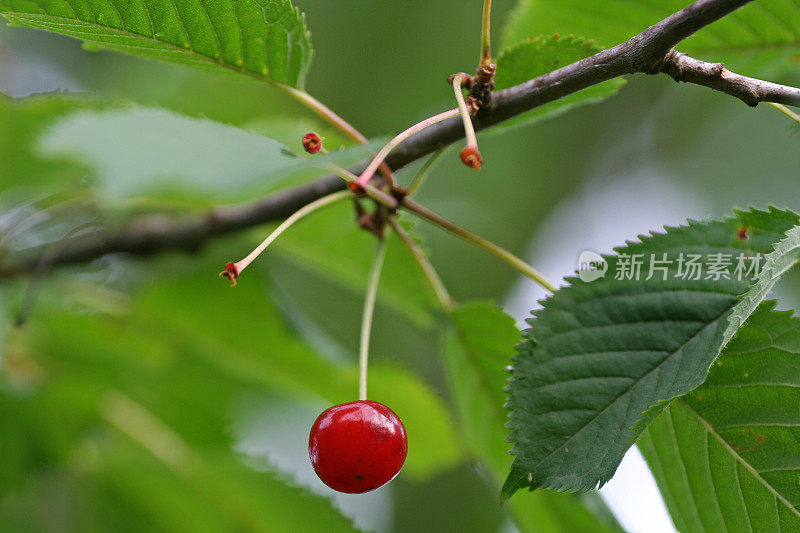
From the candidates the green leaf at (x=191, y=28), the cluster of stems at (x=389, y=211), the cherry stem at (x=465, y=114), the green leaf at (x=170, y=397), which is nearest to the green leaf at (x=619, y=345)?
the cluster of stems at (x=389, y=211)

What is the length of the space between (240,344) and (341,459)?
1231mm

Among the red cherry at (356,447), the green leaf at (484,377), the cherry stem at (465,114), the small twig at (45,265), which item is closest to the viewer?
the cherry stem at (465,114)

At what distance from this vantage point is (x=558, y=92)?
3.75 feet

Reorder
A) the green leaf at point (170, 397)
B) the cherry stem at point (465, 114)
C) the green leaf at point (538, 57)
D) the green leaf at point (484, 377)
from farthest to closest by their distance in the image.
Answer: the green leaf at point (170, 397)
the green leaf at point (484, 377)
the green leaf at point (538, 57)
the cherry stem at point (465, 114)

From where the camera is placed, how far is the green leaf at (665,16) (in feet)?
5.08

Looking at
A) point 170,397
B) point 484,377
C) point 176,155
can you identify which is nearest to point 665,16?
point 484,377

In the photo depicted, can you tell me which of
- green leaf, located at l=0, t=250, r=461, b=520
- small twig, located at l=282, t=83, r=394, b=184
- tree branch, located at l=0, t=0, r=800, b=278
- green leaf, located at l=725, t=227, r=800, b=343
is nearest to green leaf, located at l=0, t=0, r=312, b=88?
small twig, located at l=282, t=83, r=394, b=184

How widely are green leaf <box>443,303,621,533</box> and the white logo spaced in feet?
0.78

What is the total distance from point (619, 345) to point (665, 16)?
0.82m

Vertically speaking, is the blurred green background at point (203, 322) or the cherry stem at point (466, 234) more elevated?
the blurred green background at point (203, 322)

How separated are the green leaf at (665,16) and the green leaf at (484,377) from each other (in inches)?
27.3

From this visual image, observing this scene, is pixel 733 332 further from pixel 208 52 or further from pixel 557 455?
pixel 208 52

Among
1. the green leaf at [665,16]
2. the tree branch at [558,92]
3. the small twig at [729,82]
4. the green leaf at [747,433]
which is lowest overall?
the green leaf at [747,433]

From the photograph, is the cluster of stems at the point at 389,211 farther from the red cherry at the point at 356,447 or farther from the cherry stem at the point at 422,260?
the red cherry at the point at 356,447
